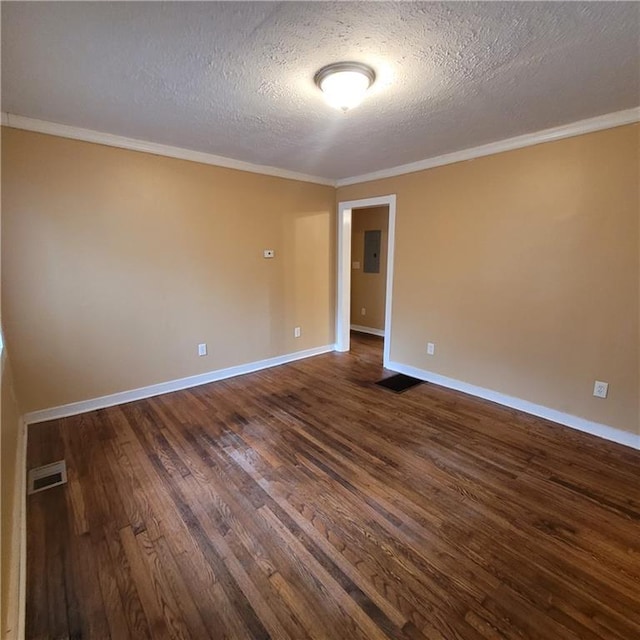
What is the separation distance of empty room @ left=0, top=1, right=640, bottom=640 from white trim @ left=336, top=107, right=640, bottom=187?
26 mm

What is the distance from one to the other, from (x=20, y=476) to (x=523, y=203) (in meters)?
4.16

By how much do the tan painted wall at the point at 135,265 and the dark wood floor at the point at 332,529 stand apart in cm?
58

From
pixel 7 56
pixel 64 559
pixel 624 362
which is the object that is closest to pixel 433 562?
pixel 64 559

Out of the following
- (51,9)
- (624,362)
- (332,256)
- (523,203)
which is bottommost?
(624,362)

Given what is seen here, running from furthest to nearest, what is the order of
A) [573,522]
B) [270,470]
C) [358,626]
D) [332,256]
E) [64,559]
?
[332,256] < [270,470] < [573,522] < [64,559] < [358,626]

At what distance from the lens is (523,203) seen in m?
2.87

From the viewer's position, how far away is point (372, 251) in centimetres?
576

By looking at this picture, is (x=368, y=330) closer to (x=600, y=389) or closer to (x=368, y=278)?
(x=368, y=278)

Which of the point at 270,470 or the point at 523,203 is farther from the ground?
the point at 523,203

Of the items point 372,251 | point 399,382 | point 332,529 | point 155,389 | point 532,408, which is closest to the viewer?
point 332,529

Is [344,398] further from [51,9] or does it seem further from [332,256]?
[51,9]

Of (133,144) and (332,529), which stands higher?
(133,144)

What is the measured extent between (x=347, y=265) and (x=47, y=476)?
383 centimetres

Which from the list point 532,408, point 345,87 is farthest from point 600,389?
point 345,87
